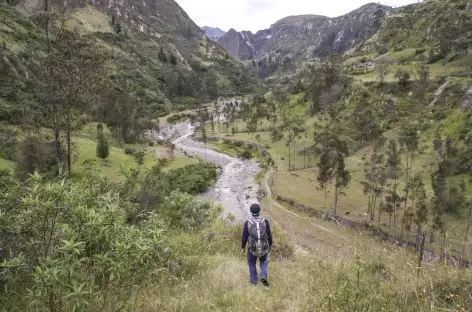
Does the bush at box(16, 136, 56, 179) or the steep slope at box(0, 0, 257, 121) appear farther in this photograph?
the steep slope at box(0, 0, 257, 121)

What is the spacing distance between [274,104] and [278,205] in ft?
197

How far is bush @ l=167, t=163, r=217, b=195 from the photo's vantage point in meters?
45.1

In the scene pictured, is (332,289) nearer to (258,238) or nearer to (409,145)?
(258,238)

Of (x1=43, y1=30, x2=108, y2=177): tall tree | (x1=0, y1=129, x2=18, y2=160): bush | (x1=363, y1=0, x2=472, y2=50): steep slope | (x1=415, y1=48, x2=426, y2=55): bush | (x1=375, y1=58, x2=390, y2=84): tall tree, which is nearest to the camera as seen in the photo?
(x1=43, y1=30, x2=108, y2=177): tall tree

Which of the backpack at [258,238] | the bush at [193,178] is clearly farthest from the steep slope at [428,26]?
the backpack at [258,238]

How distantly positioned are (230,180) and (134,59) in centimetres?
9057

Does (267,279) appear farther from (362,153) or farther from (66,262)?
(362,153)

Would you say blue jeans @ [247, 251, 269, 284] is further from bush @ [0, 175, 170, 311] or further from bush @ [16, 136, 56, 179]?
bush @ [16, 136, 56, 179]

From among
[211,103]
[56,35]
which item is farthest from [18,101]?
[211,103]

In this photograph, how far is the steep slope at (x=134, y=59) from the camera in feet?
210

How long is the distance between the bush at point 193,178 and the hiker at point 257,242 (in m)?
35.1

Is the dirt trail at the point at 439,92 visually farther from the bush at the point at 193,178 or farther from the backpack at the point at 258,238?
the backpack at the point at 258,238

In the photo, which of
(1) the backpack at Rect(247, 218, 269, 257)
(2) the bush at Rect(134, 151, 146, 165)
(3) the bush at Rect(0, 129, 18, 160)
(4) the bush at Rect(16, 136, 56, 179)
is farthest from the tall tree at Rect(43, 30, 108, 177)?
(2) the bush at Rect(134, 151, 146, 165)

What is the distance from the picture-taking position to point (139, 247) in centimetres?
430
